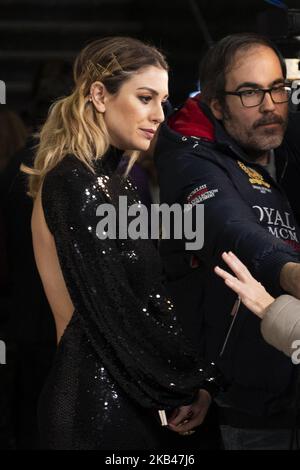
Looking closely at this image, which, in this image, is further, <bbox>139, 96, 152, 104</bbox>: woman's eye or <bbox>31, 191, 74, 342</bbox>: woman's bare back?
Result: <bbox>139, 96, 152, 104</bbox>: woman's eye

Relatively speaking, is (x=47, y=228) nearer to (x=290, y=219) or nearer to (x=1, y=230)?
(x=290, y=219)

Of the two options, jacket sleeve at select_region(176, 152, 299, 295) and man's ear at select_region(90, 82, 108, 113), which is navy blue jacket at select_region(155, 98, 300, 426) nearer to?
jacket sleeve at select_region(176, 152, 299, 295)

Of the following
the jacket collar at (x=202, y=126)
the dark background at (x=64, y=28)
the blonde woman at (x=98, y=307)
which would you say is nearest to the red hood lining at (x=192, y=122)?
the jacket collar at (x=202, y=126)

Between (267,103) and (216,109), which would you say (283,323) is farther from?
(216,109)

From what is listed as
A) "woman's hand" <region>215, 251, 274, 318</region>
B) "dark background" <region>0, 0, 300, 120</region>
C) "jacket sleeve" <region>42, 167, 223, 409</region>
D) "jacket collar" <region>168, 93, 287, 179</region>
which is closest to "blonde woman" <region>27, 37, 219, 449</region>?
"jacket sleeve" <region>42, 167, 223, 409</region>

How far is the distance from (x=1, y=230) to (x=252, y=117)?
170 centimetres

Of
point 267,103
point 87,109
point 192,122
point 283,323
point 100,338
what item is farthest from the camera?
point 192,122

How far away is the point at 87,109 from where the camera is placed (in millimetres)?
3273

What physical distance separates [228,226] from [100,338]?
1.69 ft

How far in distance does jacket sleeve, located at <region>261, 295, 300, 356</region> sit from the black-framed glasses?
87cm

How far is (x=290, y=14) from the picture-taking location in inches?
153

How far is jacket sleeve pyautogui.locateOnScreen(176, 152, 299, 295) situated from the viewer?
10.5ft

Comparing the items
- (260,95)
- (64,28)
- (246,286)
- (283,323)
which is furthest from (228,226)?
(64,28)

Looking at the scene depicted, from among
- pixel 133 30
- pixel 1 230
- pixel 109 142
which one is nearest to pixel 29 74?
pixel 133 30
